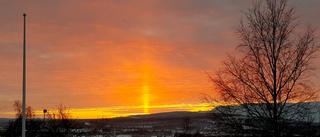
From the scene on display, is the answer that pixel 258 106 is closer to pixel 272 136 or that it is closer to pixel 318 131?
pixel 272 136

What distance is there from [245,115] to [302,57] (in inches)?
118

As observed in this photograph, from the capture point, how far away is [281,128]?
16.1 meters

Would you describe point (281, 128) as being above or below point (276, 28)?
below

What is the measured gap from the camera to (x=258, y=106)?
1692 centimetres

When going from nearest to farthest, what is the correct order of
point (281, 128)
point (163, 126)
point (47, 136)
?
1. point (281, 128)
2. point (47, 136)
3. point (163, 126)

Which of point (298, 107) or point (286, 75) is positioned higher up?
point (286, 75)

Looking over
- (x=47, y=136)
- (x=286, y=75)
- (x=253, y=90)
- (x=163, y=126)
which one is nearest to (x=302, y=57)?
(x=286, y=75)

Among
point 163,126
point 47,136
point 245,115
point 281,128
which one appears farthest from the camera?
point 163,126

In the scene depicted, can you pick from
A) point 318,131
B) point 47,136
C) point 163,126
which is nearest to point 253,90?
point 318,131

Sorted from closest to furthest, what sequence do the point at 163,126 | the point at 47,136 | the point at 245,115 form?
1. the point at 245,115
2. the point at 47,136
3. the point at 163,126

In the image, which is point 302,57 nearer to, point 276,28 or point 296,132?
point 276,28

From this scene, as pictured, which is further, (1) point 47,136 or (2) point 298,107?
(1) point 47,136

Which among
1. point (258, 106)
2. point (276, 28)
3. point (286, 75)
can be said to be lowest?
point (258, 106)

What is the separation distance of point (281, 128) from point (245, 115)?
61.1 inches
